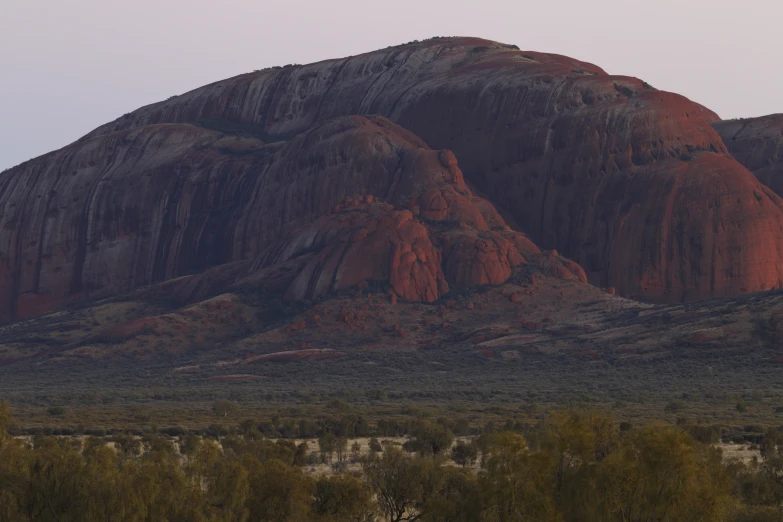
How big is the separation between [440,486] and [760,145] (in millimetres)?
121438

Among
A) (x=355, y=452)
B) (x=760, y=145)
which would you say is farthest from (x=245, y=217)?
(x=355, y=452)

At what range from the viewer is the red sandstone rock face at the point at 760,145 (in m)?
138

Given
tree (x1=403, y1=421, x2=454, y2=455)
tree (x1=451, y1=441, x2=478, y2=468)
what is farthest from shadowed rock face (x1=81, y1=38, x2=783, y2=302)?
tree (x1=451, y1=441, x2=478, y2=468)

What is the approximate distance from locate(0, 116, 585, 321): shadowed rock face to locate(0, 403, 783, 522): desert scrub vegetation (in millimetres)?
81968

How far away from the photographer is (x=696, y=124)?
128750 mm

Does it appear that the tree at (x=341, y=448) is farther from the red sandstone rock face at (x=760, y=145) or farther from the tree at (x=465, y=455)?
the red sandstone rock face at (x=760, y=145)

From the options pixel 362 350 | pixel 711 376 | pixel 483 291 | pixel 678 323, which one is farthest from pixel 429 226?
pixel 711 376

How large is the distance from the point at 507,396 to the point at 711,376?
15911 millimetres

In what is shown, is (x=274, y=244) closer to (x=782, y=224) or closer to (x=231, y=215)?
(x=231, y=215)

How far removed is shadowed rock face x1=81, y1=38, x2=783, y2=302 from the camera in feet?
387

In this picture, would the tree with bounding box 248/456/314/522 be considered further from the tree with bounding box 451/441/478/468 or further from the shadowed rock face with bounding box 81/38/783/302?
the shadowed rock face with bounding box 81/38/783/302

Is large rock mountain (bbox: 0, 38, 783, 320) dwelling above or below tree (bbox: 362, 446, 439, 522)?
above

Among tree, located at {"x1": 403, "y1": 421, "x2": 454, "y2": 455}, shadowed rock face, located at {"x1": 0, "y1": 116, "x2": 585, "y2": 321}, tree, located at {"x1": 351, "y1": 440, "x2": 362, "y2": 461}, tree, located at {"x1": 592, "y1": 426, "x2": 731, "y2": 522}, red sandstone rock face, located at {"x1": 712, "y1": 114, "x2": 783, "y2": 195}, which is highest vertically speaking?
red sandstone rock face, located at {"x1": 712, "y1": 114, "x2": 783, "y2": 195}

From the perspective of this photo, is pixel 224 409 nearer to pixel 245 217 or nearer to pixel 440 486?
pixel 440 486
